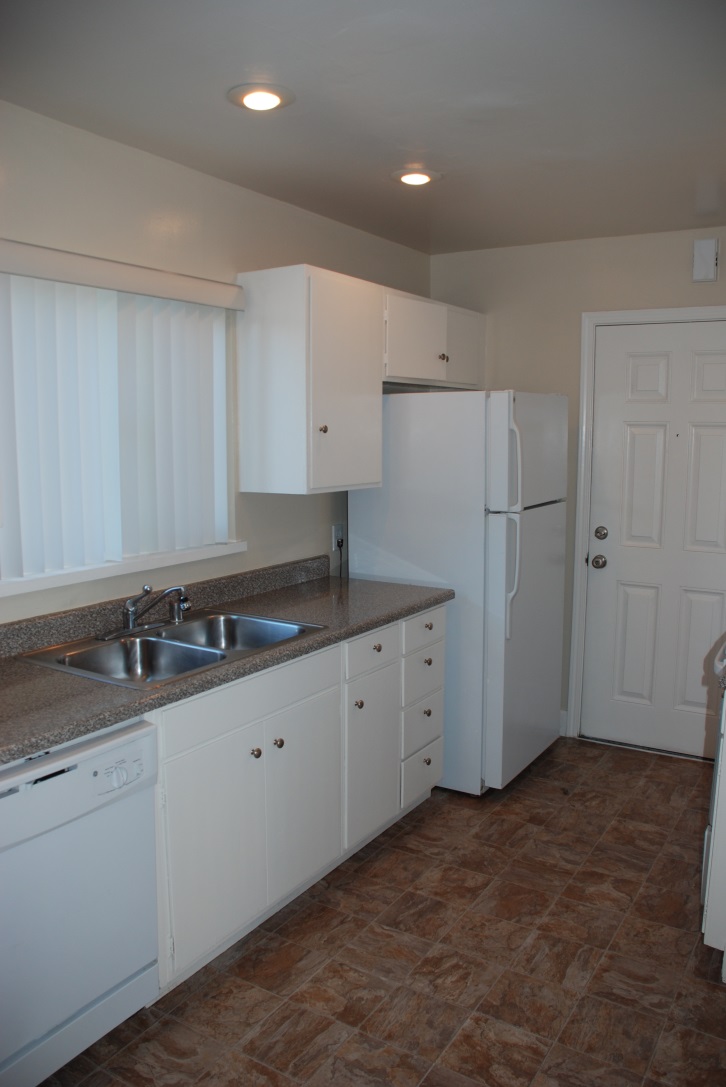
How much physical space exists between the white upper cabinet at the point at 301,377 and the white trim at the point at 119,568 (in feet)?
0.84

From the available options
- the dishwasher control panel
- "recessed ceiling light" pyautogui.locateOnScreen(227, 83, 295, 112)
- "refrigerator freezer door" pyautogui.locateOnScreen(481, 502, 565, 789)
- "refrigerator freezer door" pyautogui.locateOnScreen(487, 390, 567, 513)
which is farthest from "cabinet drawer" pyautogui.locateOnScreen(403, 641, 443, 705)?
"recessed ceiling light" pyautogui.locateOnScreen(227, 83, 295, 112)

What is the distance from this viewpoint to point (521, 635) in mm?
3486

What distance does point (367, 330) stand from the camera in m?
3.15

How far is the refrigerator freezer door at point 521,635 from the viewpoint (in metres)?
3.32

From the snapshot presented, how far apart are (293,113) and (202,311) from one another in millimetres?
793

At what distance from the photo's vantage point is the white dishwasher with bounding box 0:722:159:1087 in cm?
173

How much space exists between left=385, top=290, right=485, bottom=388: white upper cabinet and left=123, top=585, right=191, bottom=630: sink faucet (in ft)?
3.92

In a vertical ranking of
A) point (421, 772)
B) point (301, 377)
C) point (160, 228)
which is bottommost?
point (421, 772)

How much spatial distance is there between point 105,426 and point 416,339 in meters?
1.43

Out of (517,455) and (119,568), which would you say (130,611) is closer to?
(119,568)

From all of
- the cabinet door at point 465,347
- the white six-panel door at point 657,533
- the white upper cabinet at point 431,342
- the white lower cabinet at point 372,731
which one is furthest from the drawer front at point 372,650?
the white six-panel door at point 657,533

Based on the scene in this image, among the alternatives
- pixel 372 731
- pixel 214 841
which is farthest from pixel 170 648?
pixel 372 731

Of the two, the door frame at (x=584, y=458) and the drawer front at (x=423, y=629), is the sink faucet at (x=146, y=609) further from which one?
the door frame at (x=584, y=458)

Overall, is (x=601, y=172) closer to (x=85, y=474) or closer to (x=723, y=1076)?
(x=85, y=474)
